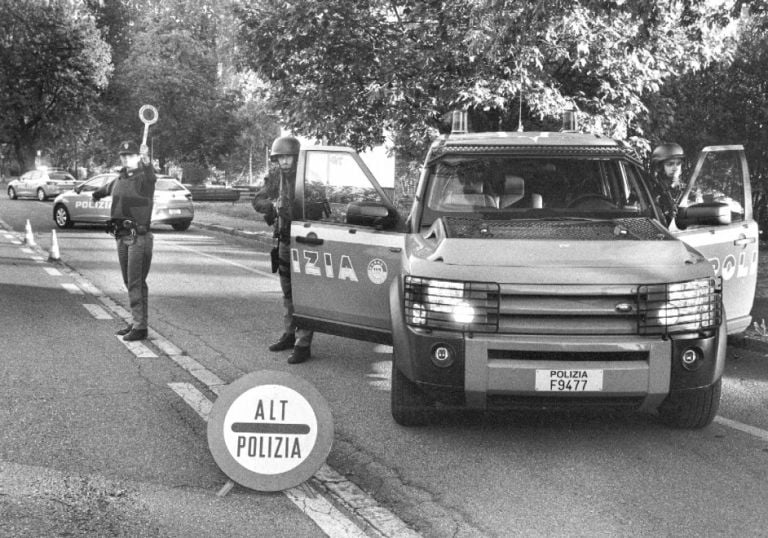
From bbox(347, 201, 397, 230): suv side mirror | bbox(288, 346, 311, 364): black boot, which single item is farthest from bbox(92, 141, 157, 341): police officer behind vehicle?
bbox(347, 201, 397, 230): suv side mirror

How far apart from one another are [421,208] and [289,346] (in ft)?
8.73

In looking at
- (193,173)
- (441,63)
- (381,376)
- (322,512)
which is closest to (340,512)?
(322,512)

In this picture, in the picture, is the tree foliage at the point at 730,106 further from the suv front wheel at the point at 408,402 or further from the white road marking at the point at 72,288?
the suv front wheel at the point at 408,402

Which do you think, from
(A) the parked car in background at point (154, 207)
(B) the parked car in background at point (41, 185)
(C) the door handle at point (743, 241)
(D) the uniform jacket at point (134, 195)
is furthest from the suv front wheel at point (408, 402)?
(B) the parked car in background at point (41, 185)

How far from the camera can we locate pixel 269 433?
466cm

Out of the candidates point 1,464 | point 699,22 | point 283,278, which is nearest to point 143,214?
point 283,278

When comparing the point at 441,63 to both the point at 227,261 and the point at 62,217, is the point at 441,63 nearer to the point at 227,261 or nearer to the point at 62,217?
the point at 227,261

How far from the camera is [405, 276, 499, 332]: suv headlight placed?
205 inches

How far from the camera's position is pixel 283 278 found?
845 cm

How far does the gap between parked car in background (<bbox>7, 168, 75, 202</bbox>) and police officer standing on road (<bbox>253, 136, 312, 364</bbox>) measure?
39.6 metres

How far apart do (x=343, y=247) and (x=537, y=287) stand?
A: 204cm

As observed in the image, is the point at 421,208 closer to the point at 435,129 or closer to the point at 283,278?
the point at 283,278

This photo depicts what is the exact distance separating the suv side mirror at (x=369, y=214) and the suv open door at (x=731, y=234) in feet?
7.18

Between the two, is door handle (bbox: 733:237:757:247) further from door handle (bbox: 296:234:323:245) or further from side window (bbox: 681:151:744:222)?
door handle (bbox: 296:234:323:245)
